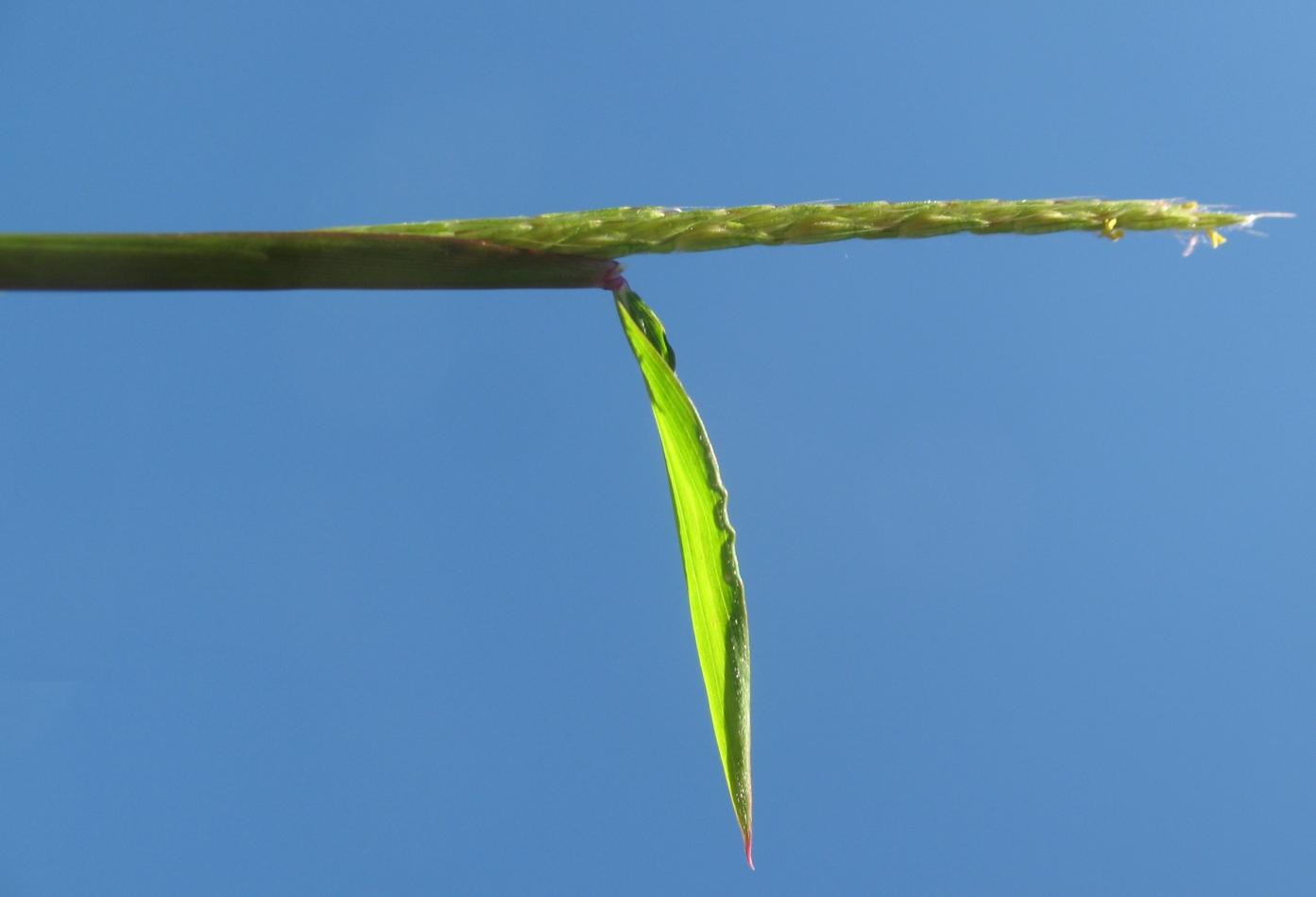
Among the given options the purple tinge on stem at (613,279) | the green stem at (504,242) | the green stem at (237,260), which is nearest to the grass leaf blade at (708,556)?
the purple tinge on stem at (613,279)

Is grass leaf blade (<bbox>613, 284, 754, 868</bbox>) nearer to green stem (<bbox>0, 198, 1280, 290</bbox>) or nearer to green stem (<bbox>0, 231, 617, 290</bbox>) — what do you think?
green stem (<bbox>0, 198, 1280, 290</bbox>)

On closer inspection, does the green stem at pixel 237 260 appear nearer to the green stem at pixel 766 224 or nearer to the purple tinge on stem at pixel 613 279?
the green stem at pixel 766 224

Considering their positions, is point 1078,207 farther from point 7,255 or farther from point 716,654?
point 7,255

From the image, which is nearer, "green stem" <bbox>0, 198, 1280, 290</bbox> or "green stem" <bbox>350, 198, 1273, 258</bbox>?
"green stem" <bbox>0, 198, 1280, 290</bbox>

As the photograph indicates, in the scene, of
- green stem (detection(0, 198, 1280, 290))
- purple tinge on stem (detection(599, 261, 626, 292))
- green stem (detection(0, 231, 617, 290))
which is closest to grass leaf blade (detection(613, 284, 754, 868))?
purple tinge on stem (detection(599, 261, 626, 292))

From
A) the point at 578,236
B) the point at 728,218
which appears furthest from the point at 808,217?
the point at 578,236

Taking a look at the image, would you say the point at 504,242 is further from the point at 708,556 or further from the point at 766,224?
the point at 708,556
